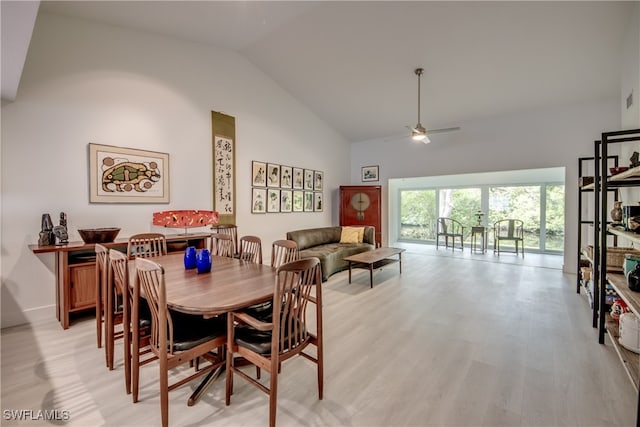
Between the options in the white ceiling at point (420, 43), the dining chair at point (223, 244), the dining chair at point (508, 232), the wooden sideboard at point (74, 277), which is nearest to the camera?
the wooden sideboard at point (74, 277)

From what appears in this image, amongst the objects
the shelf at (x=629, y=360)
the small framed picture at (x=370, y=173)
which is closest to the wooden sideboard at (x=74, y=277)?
the shelf at (x=629, y=360)

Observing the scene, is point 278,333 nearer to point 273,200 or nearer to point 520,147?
point 273,200

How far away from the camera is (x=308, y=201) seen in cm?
665

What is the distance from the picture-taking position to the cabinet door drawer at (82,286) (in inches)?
124

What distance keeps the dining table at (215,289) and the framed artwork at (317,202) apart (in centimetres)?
425

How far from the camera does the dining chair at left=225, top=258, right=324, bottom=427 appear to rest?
1.64m

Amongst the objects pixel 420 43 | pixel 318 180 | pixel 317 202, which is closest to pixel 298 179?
pixel 318 180

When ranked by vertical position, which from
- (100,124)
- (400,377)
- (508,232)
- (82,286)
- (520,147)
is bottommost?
(400,377)

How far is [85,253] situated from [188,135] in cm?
213

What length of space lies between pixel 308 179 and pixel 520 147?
14.2 feet

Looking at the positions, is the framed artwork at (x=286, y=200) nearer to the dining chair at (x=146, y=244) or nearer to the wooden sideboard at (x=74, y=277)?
the dining chair at (x=146, y=244)

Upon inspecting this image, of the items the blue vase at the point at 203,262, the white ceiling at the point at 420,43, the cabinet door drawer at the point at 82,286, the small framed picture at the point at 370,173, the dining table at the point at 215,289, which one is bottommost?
the cabinet door drawer at the point at 82,286

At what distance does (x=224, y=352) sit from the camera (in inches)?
85.8

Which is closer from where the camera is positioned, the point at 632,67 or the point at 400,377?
the point at 400,377
